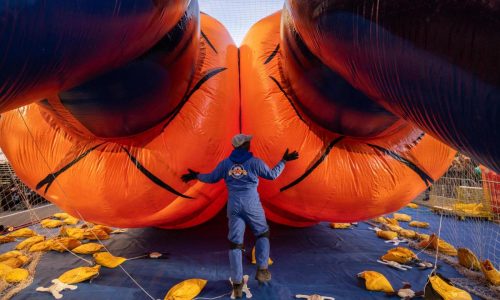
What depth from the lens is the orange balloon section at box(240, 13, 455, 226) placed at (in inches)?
88.6

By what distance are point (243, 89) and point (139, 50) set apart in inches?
55.0

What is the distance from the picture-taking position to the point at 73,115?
6.11 ft

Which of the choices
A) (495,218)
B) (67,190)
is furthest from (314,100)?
(495,218)

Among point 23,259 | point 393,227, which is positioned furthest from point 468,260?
point 23,259

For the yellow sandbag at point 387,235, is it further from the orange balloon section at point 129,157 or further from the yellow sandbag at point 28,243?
the yellow sandbag at point 28,243

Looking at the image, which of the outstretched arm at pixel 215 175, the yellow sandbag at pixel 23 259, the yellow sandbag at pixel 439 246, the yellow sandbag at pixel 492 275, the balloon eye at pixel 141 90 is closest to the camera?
the balloon eye at pixel 141 90

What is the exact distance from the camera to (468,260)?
2.35m

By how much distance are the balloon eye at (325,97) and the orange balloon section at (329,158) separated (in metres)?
0.06

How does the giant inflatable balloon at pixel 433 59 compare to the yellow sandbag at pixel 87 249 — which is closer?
the giant inflatable balloon at pixel 433 59

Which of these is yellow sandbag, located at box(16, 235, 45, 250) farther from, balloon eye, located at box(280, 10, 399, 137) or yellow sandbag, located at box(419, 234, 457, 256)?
yellow sandbag, located at box(419, 234, 457, 256)

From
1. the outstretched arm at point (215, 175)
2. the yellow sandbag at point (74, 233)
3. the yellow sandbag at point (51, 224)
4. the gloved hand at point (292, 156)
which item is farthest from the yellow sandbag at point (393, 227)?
the yellow sandbag at point (51, 224)

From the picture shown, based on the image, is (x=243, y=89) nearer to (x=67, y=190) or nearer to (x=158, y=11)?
(x=158, y=11)

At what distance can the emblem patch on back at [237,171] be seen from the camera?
6.78 ft

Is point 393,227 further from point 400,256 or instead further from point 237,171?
point 237,171
